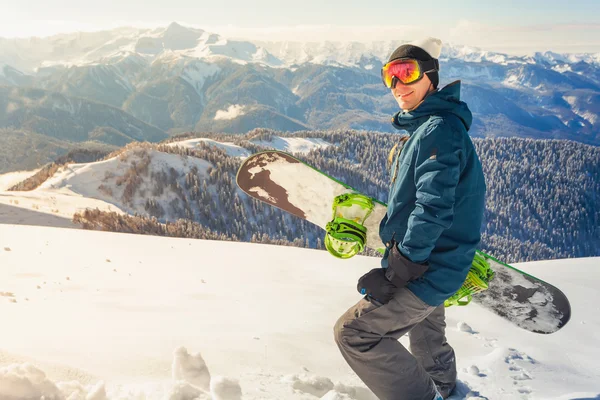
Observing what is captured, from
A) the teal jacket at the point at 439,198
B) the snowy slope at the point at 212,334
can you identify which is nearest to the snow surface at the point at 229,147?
the snowy slope at the point at 212,334

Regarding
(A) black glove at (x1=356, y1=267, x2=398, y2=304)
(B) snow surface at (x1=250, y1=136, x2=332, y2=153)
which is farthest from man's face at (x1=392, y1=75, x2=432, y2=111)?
(B) snow surface at (x1=250, y1=136, x2=332, y2=153)

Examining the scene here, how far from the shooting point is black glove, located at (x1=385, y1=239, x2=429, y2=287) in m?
2.77

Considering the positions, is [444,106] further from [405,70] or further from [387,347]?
[387,347]

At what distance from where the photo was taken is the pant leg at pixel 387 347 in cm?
291

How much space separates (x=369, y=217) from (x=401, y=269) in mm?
1524

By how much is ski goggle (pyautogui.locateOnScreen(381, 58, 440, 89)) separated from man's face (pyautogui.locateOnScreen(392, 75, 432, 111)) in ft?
0.11

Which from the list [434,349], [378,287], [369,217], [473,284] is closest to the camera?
[378,287]

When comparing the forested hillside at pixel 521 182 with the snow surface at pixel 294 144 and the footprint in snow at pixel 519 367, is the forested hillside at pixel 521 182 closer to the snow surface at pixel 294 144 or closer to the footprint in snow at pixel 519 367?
the snow surface at pixel 294 144

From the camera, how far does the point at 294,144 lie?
14862 cm

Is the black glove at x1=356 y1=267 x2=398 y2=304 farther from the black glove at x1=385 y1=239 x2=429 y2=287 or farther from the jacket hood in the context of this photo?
the jacket hood

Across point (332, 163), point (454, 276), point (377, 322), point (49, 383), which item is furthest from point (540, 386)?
point (332, 163)

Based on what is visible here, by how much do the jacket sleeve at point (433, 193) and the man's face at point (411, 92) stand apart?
0.53m

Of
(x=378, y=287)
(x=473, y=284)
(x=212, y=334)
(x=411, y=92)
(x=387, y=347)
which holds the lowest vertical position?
(x=212, y=334)

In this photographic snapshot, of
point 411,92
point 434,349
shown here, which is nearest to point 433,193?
point 411,92
